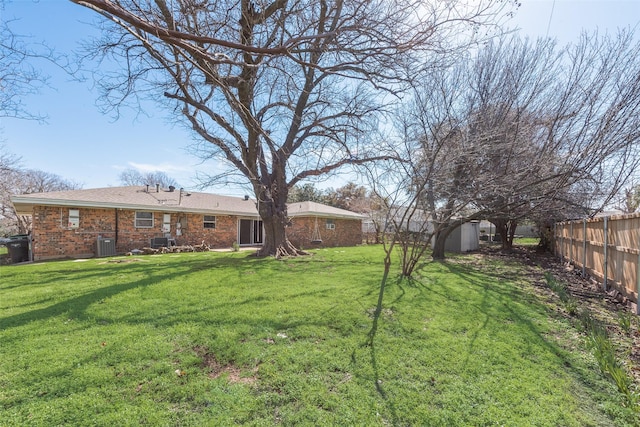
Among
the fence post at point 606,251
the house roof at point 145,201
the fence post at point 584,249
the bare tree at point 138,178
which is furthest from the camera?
the bare tree at point 138,178

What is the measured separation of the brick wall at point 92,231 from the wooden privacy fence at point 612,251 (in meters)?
15.5

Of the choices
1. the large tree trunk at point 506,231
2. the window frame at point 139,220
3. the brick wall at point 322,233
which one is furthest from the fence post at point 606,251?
the window frame at point 139,220

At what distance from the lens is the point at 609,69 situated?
697 cm

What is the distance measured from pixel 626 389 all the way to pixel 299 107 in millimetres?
8718

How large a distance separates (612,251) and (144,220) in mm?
16193

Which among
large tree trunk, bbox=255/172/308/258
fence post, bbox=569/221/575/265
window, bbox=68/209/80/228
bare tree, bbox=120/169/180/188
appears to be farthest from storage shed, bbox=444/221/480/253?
bare tree, bbox=120/169/180/188

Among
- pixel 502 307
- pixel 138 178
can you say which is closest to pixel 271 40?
pixel 502 307

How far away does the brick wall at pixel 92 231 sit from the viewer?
1150cm

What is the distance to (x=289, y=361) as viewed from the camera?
10.5 ft

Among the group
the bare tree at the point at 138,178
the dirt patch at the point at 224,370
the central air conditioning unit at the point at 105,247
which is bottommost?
the dirt patch at the point at 224,370

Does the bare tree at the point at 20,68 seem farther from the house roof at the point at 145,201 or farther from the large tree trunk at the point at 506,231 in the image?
the large tree trunk at the point at 506,231

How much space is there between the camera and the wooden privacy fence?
5110 mm

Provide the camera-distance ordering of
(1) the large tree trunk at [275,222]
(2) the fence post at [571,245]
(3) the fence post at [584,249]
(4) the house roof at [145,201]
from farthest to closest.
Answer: (1) the large tree trunk at [275,222] → (4) the house roof at [145,201] → (2) the fence post at [571,245] → (3) the fence post at [584,249]

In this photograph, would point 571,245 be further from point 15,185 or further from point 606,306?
point 15,185
